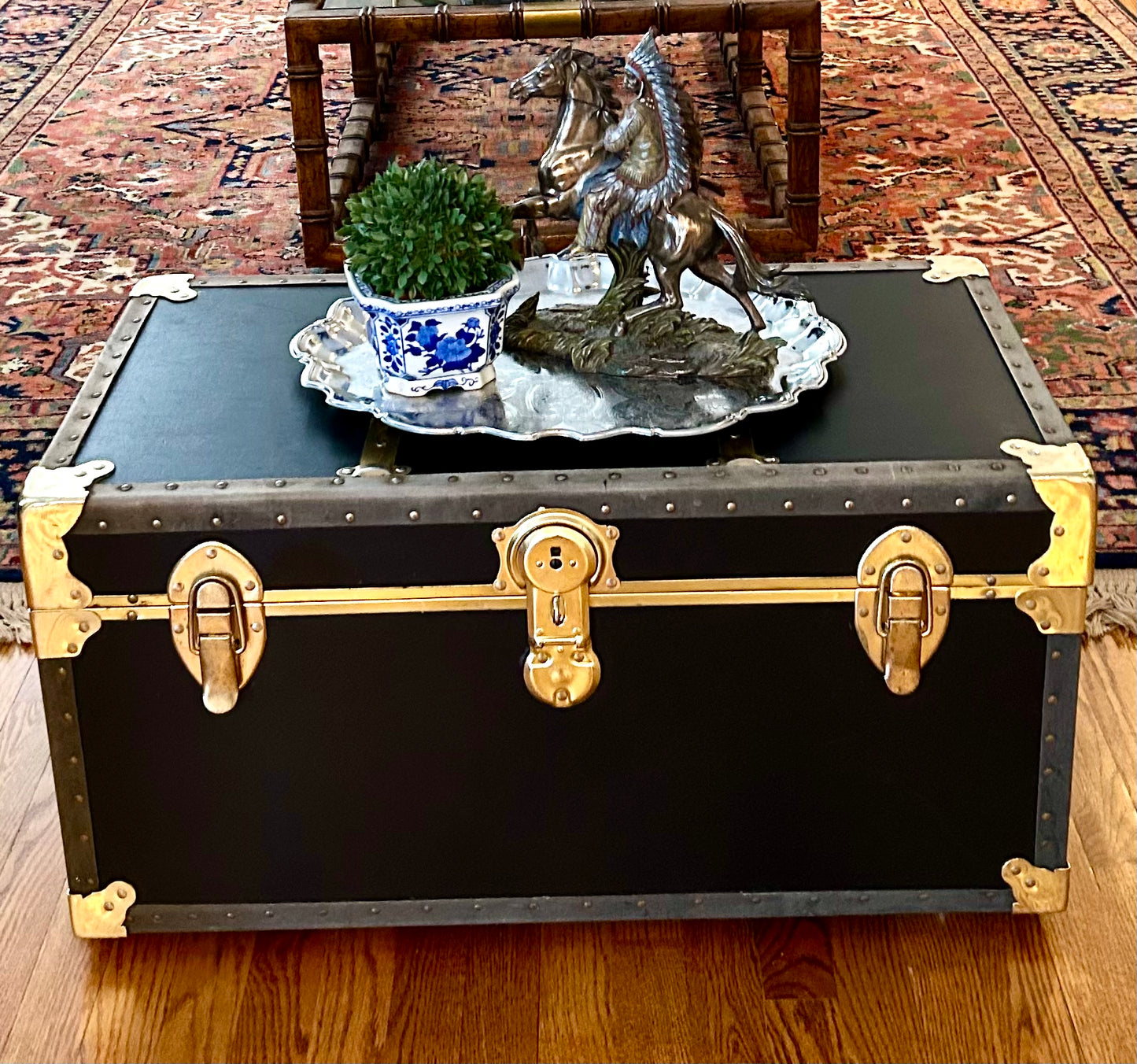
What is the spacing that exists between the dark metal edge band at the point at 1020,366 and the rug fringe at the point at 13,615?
1.26 meters

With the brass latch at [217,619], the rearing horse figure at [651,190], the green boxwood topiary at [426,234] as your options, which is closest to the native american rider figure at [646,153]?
the rearing horse figure at [651,190]

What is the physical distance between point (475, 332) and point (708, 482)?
307mm

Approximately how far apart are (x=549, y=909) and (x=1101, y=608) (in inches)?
36.1

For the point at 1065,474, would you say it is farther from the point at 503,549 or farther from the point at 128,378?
the point at 128,378

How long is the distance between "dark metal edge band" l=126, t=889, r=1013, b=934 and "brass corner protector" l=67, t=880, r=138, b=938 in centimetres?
1

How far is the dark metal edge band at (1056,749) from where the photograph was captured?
5.07 feet

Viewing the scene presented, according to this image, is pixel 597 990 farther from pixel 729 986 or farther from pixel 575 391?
pixel 575 391

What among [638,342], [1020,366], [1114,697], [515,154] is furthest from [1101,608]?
[515,154]

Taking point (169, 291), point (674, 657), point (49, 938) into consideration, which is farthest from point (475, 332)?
point (49, 938)

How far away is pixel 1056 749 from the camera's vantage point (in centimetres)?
158

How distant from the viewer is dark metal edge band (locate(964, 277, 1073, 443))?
5.18 feet

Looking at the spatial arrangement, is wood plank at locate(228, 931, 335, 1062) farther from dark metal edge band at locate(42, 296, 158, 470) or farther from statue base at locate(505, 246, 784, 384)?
statue base at locate(505, 246, 784, 384)

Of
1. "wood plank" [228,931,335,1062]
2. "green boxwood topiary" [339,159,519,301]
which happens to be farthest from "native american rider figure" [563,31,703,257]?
"wood plank" [228,931,335,1062]

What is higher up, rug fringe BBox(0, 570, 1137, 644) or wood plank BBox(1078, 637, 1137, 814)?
rug fringe BBox(0, 570, 1137, 644)
